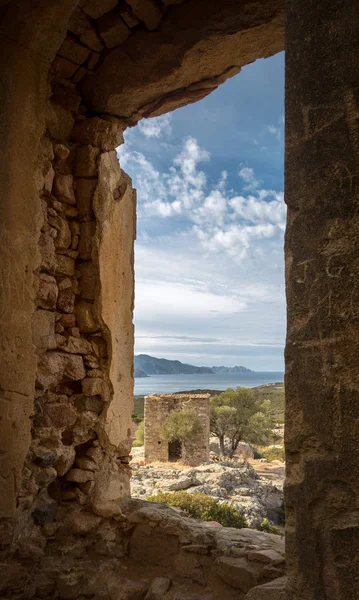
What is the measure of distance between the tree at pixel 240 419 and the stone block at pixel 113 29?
20827mm

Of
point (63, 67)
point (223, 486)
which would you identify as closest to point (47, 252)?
point (63, 67)

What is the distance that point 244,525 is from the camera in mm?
7391

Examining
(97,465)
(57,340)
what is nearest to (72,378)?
(57,340)

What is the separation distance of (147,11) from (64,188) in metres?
1.26

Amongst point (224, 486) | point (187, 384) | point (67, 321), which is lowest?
point (187, 384)

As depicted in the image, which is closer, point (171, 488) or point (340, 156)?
point (340, 156)

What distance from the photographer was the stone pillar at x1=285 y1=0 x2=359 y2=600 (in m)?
1.42

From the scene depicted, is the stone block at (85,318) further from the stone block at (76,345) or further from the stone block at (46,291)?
the stone block at (46,291)

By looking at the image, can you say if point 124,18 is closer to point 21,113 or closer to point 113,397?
point 21,113

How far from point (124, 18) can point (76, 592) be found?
11.9 feet

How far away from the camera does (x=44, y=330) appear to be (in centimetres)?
307

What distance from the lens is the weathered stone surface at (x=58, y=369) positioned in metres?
3.04

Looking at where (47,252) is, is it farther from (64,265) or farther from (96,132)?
(96,132)

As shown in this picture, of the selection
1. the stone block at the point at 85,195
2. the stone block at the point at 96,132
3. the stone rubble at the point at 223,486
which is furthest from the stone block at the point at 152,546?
the stone rubble at the point at 223,486
